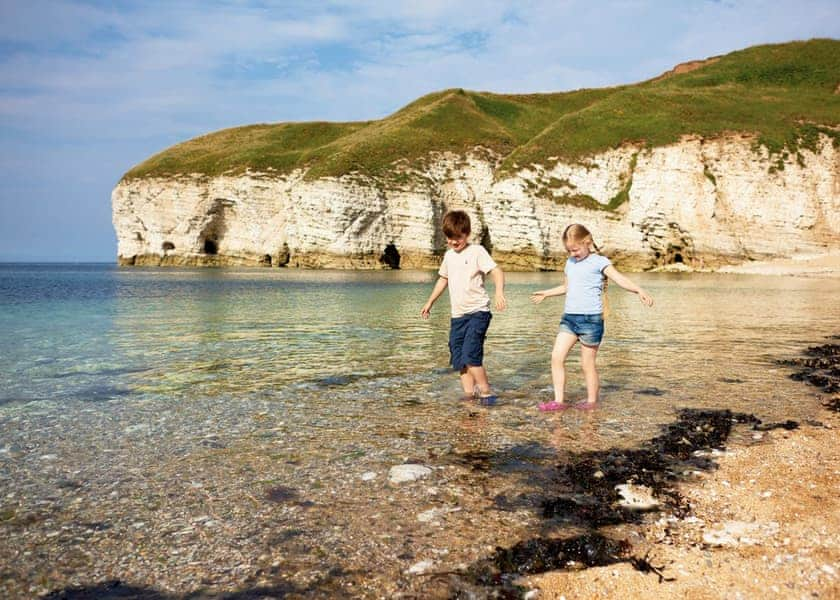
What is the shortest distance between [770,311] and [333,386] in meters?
19.5

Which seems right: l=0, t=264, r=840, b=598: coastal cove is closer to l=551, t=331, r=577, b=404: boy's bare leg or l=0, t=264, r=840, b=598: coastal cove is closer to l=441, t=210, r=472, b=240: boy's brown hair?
l=551, t=331, r=577, b=404: boy's bare leg

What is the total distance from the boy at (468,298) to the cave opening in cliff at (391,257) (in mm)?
69540

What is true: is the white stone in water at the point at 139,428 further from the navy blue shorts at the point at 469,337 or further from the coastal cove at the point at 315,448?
the navy blue shorts at the point at 469,337

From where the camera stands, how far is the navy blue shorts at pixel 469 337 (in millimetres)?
8516

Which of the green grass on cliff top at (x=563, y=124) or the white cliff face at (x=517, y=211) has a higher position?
the green grass on cliff top at (x=563, y=124)

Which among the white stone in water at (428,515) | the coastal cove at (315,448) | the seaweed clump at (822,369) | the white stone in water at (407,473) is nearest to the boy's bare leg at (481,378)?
the coastal cove at (315,448)

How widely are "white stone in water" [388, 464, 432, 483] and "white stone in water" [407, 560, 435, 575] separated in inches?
58.2

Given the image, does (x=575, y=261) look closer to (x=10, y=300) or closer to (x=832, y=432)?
(x=832, y=432)

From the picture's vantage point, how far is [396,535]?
14.0 feet

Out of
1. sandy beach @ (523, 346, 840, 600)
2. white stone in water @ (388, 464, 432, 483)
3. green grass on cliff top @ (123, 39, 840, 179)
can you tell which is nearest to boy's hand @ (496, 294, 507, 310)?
white stone in water @ (388, 464, 432, 483)

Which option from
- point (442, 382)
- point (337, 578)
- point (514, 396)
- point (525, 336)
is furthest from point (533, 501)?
point (525, 336)

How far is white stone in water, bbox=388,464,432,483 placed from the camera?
17.6ft

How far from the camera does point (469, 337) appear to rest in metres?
8.54

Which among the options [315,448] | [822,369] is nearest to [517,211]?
[822,369]
